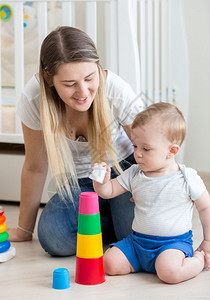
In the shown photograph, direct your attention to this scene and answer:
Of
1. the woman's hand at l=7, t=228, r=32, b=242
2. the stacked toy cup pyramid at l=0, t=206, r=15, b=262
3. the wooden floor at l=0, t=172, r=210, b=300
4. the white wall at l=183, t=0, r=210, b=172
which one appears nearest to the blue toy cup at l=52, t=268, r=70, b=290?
the wooden floor at l=0, t=172, r=210, b=300

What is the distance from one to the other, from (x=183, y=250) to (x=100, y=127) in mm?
405

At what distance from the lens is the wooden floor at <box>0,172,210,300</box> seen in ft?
3.69

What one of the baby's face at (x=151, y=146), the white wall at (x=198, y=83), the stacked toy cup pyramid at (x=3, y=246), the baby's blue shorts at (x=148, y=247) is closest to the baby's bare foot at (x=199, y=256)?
the baby's blue shorts at (x=148, y=247)

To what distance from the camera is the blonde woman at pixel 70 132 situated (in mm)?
1241

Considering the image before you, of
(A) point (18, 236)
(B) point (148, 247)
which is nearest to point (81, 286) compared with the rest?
(B) point (148, 247)

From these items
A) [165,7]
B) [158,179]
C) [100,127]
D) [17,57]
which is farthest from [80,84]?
[165,7]

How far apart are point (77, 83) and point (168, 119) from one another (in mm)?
239

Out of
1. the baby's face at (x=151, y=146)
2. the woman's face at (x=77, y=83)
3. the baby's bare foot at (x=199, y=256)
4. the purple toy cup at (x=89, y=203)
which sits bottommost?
the baby's bare foot at (x=199, y=256)

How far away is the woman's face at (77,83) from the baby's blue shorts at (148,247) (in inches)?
14.1

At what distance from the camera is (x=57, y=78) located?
1.25m

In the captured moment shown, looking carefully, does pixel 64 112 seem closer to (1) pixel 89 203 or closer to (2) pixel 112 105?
(2) pixel 112 105

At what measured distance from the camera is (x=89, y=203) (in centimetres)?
117

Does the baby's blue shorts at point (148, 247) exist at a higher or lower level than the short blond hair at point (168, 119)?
lower

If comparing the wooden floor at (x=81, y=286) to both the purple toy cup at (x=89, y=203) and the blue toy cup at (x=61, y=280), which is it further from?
the purple toy cup at (x=89, y=203)
